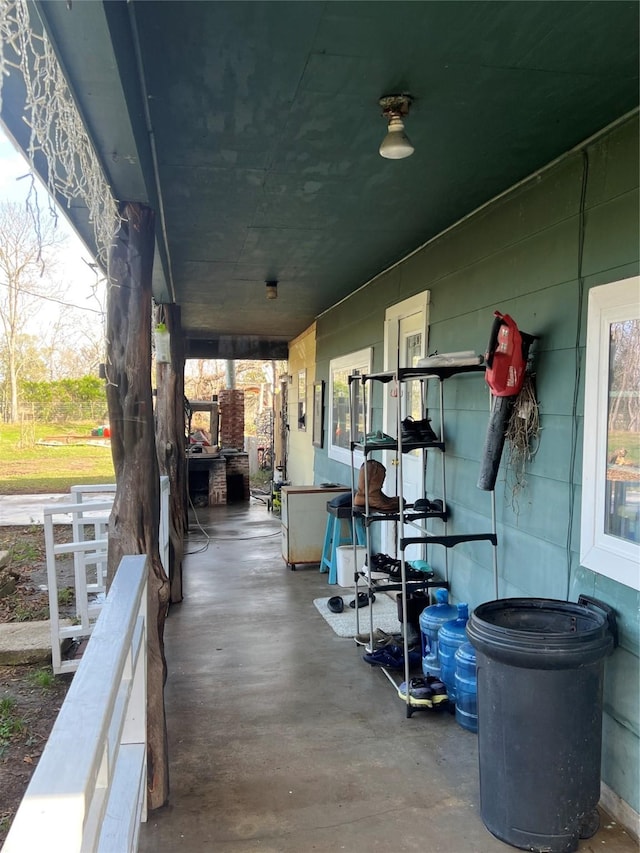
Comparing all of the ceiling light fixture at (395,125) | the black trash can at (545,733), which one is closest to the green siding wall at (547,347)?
the black trash can at (545,733)

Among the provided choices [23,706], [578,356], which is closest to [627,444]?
[578,356]

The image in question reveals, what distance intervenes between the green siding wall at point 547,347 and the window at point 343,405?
1948 millimetres

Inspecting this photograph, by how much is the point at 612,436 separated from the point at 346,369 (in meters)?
4.29

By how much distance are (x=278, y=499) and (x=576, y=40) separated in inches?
310

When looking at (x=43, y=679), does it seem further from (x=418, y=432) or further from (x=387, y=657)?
(x=418, y=432)

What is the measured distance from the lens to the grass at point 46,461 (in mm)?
12367

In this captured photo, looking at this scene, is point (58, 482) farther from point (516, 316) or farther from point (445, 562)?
point (516, 316)

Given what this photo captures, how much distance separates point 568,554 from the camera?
8.35 feet

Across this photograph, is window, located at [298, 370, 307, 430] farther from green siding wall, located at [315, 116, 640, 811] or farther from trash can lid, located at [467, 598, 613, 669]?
trash can lid, located at [467, 598, 613, 669]

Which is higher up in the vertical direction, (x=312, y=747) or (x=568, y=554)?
(x=568, y=554)

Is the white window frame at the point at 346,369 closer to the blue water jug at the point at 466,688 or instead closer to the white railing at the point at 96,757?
the blue water jug at the point at 466,688

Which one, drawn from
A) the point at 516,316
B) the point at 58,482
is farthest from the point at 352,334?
the point at 58,482

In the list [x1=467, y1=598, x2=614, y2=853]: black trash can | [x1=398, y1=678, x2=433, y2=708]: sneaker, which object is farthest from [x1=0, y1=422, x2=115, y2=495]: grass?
[x1=467, y1=598, x2=614, y2=853]: black trash can

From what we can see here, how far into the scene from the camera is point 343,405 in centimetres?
673
